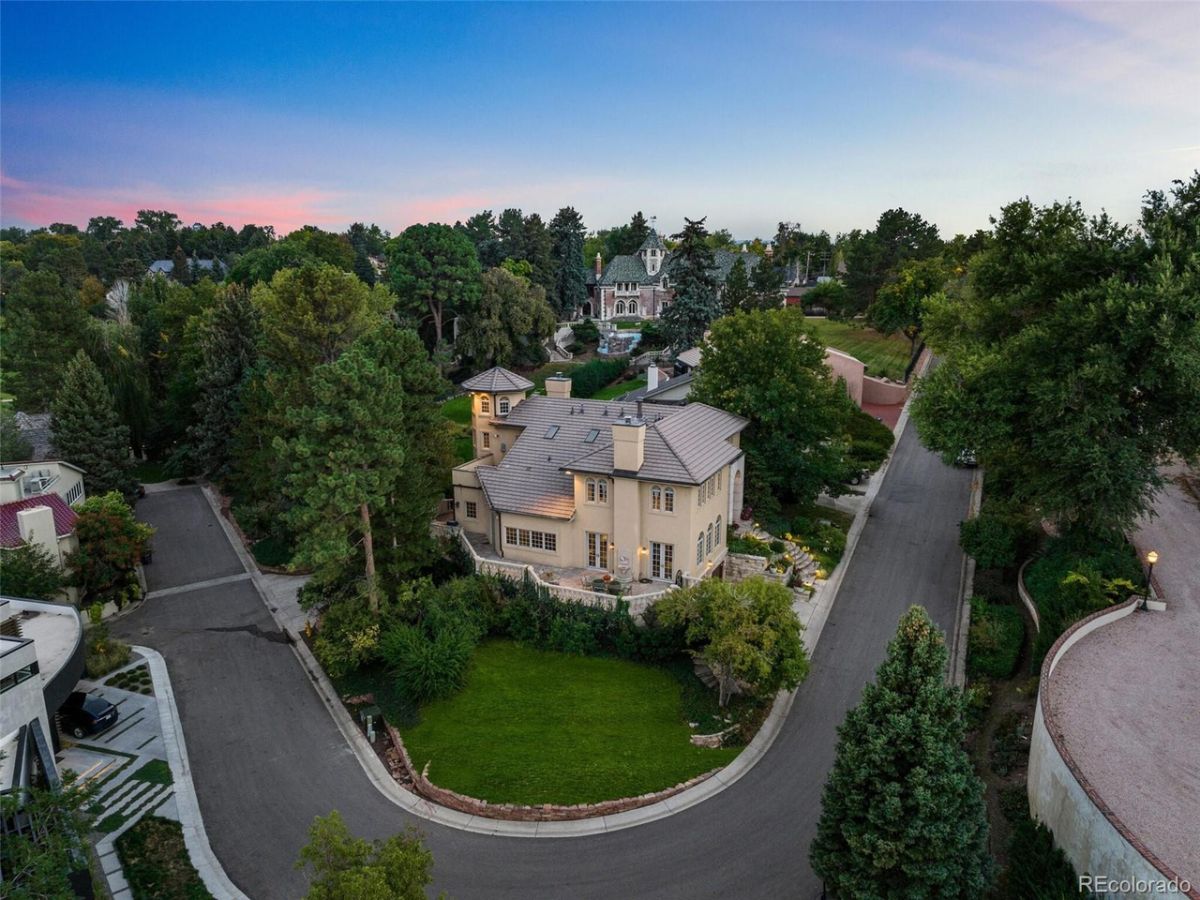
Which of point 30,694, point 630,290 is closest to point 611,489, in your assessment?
point 30,694

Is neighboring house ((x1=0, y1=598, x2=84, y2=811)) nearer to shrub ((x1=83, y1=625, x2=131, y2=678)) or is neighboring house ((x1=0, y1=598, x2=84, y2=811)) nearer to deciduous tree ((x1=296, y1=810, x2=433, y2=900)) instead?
shrub ((x1=83, y1=625, x2=131, y2=678))

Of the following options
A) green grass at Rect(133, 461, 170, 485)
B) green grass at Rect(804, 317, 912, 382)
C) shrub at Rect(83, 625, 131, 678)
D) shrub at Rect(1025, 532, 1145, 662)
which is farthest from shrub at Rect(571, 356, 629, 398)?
shrub at Rect(1025, 532, 1145, 662)

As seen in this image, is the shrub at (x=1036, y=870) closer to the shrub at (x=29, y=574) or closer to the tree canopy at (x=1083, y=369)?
the tree canopy at (x=1083, y=369)

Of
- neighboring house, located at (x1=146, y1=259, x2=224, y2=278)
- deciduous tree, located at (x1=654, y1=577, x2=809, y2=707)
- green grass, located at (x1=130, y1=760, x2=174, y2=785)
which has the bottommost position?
green grass, located at (x1=130, y1=760, x2=174, y2=785)

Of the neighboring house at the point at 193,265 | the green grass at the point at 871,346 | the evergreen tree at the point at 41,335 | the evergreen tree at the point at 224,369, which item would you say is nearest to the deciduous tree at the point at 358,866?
the evergreen tree at the point at 224,369

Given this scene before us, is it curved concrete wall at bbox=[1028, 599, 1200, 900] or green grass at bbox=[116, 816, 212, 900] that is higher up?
curved concrete wall at bbox=[1028, 599, 1200, 900]

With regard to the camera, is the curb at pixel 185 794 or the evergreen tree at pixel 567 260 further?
the evergreen tree at pixel 567 260

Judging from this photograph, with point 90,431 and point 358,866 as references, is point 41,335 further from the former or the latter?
point 358,866
